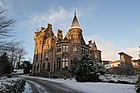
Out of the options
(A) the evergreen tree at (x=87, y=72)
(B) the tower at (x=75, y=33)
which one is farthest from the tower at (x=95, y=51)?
(A) the evergreen tree at (x=87, y=72)

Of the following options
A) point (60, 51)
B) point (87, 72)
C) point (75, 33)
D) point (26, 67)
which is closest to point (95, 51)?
point (75, 33)

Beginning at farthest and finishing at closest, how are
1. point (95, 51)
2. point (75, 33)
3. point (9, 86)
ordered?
point (95, 51), point (75, 33), point (9, 86)

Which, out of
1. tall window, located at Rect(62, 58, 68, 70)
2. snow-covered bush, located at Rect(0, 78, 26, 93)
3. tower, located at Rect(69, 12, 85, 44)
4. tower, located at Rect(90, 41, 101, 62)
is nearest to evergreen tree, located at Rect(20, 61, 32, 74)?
tower, located at Rect(90, 41, 101, 62)

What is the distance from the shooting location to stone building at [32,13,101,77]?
46.9m

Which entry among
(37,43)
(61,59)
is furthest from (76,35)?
(37,43)

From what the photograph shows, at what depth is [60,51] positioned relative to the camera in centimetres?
4806

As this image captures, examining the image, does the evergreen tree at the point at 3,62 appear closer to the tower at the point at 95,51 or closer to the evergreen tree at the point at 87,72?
the evergreen tree at the point at 87,72

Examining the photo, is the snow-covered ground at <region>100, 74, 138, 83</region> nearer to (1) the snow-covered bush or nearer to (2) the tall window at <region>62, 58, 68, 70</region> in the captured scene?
(1) the snow-covered bush

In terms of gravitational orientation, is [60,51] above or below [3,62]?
above

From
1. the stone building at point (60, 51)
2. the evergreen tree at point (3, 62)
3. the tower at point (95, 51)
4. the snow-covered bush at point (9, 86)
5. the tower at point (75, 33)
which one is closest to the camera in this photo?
the snow-covered bush at point (9, 86)

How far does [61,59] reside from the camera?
47.0 metres

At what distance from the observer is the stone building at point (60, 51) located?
1848 inches

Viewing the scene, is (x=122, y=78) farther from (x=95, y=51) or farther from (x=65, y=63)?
(x=95, y=51)

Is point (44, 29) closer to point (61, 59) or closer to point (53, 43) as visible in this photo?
point (53, 43)
